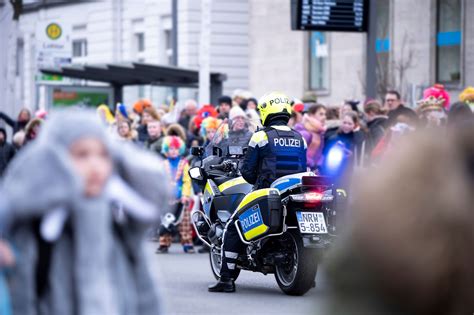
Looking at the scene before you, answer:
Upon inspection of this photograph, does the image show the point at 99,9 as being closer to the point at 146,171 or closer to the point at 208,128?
the point at 208,128

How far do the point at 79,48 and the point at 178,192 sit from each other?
36303 millimetres

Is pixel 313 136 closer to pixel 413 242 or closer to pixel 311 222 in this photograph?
pixel 311 222

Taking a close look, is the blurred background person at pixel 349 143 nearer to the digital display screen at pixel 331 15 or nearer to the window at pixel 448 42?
the digital display screen at pixel 331 15

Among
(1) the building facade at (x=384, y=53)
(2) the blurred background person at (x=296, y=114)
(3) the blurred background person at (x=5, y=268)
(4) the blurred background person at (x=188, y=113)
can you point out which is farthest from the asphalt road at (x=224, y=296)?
(1) the building facade at (x=384, y=53)

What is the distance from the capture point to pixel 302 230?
36.2 feet

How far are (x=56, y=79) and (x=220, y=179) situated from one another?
62.2 feet

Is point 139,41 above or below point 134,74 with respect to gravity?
above

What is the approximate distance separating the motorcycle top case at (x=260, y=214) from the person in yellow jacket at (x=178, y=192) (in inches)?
185

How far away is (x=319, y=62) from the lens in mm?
37719

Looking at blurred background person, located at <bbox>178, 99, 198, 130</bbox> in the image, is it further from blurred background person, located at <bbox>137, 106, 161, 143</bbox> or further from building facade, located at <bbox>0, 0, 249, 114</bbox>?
building facade, located at <bbox>0, 0, 249, 114</bbox>

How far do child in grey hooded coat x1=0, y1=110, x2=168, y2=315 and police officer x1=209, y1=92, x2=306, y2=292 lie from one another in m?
7.17

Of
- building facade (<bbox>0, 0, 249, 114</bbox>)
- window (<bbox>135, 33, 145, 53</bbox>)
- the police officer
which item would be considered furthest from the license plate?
window (<bbox>135, 33, 145, 53</bbox>)

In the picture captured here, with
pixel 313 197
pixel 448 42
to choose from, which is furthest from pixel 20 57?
Result: pixel 313 197

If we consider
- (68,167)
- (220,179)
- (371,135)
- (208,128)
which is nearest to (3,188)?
(68,167)
